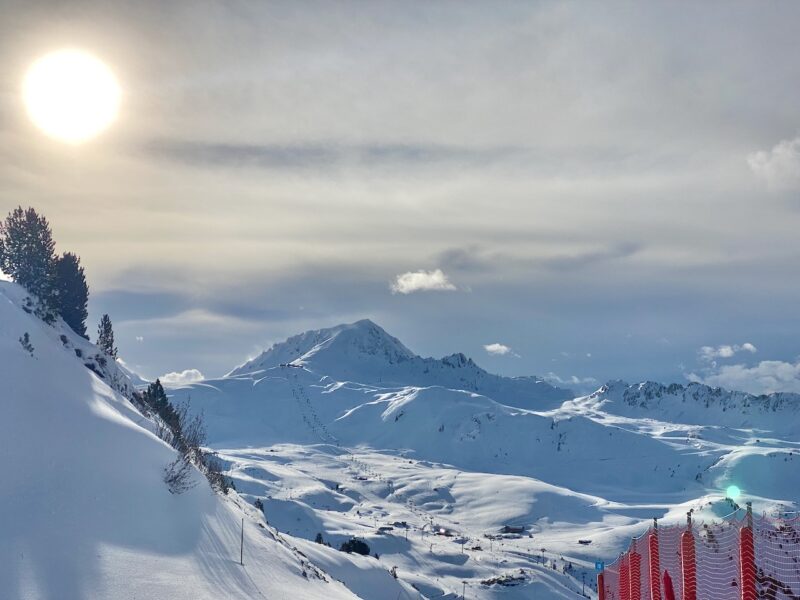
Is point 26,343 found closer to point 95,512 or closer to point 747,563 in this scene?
point 95,512

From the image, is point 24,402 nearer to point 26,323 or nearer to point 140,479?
point 140,479

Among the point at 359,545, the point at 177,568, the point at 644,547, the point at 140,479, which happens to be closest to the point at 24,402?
A: the point at 140,479

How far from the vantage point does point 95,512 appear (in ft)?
108

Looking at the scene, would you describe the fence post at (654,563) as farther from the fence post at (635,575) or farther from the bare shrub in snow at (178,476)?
the bare shrub in snow at (178,476)

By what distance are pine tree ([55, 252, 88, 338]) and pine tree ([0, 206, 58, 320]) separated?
11.6 meters

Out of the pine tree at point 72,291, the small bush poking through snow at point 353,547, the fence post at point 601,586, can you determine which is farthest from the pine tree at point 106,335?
the fence post at point 601,586


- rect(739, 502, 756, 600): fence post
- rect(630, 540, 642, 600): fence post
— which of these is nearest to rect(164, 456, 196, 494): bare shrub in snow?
rect(630, 540, 642, 600): fence post

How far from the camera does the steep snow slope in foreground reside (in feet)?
91.1

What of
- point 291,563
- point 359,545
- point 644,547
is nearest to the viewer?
point 644,547

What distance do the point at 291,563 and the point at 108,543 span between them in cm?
2006

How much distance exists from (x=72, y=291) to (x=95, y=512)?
65.7 metres

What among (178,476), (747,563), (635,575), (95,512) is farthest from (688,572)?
(178,476)

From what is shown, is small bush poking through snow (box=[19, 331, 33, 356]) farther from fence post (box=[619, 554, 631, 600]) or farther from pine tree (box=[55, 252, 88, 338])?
pine tree (box=[55, 252, 88, 338])

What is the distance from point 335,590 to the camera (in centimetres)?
4934
